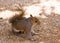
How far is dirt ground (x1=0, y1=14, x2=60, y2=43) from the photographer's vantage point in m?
4.20

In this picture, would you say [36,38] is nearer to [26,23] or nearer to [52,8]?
[26,23]

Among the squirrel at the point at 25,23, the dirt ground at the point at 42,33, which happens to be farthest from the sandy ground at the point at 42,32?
the squirrel at the point at 25,23

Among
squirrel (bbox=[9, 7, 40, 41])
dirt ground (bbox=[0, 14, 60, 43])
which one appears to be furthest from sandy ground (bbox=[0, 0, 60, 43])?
squirrel (bbox=[9, 7, 40, 41])

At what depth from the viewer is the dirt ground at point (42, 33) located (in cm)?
420

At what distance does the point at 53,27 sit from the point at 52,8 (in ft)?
3.78

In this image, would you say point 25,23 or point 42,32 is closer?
point 25,23

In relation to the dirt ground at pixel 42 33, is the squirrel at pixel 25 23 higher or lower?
higher

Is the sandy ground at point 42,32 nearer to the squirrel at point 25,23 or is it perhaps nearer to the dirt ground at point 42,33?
the dirt ground at point 42,33

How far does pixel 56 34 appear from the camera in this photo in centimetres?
440

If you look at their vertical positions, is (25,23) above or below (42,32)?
above

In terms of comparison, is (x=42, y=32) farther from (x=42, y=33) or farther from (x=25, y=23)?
(x=25, y=23)

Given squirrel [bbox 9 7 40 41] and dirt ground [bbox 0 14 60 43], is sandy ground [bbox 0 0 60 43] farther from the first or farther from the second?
squirrel [bbox 9 7 40 41]

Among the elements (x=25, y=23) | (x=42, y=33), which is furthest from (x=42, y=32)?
(x=25, y=23)

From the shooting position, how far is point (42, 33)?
4.46 metres
